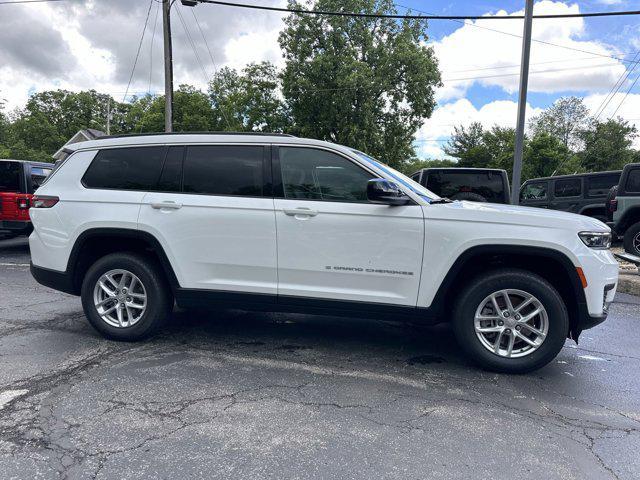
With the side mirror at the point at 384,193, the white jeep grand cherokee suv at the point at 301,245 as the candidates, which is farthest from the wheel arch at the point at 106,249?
the side mirror at the point at 384,193

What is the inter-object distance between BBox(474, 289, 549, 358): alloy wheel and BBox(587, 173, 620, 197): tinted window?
11548mm

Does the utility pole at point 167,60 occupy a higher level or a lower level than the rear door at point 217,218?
higher

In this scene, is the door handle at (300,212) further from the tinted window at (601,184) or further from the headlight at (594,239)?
the tinted window at (601,184)

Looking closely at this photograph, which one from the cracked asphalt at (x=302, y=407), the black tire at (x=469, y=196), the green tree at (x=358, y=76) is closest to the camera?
the cracked asphalt at (x=302, y=407)

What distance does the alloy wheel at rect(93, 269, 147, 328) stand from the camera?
14.2 ft

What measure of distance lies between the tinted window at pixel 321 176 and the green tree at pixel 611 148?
5134cm

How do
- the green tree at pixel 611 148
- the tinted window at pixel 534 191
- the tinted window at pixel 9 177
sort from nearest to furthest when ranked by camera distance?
1. the tinted window at pixel 9 177
2. the tinted window at pixel 534 191
3. the green tree at pixel 611 148

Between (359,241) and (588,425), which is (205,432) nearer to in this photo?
(359,241)

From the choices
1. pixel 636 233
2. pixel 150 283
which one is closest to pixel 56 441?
pixel 150 283

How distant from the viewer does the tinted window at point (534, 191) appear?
14820 millimetres

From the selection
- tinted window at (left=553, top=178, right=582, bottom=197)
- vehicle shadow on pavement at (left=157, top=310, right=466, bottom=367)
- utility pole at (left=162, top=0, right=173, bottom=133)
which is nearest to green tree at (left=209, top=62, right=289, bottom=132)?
utility pole at (left=162, top=0, right=173, bottom=133)

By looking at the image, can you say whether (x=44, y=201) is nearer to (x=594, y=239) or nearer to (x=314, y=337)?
(x=314, y=337)

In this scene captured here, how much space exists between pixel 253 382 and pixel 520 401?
1.96m

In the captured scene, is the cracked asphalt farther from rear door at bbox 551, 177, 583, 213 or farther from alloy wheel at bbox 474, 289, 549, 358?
rear door at bbox 551, 177, 583, 213
